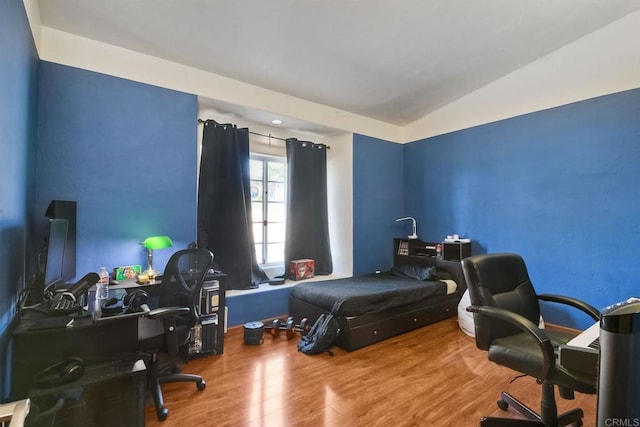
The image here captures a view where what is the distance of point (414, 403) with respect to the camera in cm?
199

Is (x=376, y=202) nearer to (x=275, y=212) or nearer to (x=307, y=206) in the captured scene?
(x=307, y=206)

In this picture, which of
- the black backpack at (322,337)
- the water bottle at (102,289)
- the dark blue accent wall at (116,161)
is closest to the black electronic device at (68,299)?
the water bottle at (102,289)

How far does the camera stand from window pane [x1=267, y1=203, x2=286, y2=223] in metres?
4.14

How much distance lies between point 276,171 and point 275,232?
86 centimetres

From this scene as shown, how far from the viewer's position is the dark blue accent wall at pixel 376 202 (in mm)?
4336

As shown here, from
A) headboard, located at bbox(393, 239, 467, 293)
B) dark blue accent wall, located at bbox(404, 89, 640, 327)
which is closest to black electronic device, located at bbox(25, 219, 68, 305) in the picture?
headboard, located at bbox(393, 239, 467, 293)

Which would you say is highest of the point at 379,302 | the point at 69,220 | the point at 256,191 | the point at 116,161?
the point at 116,161

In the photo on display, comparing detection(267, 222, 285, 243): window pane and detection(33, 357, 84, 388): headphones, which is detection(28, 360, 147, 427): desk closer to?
detection(33, 357, 84, 388): headphones

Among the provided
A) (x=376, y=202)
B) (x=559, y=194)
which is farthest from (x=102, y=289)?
(x=559, y=194)

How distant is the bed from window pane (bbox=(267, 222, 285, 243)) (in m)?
0.86

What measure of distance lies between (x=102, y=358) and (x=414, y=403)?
76.4 inches

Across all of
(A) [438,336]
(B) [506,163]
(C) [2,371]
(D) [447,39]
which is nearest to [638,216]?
(B) [506,163]

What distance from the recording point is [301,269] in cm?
403

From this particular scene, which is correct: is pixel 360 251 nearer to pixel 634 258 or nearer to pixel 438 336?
pixel 438 336
